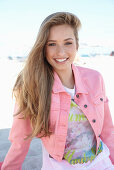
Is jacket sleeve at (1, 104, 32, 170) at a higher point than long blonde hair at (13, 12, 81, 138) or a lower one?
lower

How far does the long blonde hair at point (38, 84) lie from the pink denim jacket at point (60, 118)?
0.06 metres

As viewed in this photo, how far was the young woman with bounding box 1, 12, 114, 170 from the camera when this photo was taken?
4.50 feet

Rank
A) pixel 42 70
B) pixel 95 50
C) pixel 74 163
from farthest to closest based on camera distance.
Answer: pixel 95 50 < pixel 42 70 < pixel 74 163

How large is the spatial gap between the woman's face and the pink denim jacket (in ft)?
0.44

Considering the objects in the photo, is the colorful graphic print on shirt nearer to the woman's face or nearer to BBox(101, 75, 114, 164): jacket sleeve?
BBox(101, 75, 114, 164): jacket sleeve

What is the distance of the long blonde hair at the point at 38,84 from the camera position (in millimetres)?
1373

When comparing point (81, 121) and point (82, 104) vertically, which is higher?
point (82, 104)

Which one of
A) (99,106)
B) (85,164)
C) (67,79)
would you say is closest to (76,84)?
(67,79)

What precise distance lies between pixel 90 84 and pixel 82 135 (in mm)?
459

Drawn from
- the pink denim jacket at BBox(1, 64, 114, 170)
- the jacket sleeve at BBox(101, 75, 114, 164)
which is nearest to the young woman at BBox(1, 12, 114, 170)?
the pink denim jacket at BBox(1, 64, 114, 170)

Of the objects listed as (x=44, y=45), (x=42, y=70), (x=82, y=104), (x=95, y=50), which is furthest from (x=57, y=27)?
(x=95, y=50)

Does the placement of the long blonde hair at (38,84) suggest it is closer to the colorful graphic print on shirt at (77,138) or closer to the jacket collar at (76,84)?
the jacket collar at (76,84)

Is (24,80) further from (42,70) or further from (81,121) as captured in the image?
(81,121)

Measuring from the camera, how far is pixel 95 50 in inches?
898
